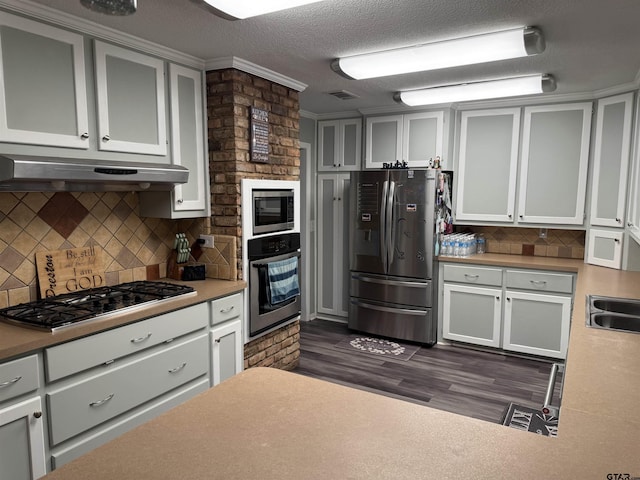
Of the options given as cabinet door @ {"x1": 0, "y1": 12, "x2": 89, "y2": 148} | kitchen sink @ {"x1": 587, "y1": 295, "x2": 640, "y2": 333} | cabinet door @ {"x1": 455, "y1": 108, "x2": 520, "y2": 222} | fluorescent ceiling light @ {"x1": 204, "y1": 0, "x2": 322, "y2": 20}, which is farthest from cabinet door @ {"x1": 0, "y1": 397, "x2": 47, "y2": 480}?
cabinet door @ {"x1": 455, "y1": 108, "x2": 520, "y2": 222}

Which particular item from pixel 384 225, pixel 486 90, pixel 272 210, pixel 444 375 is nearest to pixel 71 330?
pixel 272 210

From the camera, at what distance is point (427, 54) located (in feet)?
8.88

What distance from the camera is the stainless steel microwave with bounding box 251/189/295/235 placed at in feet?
10.8

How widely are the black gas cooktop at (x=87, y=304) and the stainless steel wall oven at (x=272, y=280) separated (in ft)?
1.82

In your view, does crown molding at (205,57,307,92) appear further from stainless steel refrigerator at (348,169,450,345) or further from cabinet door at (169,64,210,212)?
stainless steel refrigerator at (348,169,450,345)

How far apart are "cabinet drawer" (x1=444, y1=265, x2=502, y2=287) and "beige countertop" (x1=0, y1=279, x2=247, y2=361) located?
2.35m

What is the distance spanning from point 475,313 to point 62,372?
3.41 meters

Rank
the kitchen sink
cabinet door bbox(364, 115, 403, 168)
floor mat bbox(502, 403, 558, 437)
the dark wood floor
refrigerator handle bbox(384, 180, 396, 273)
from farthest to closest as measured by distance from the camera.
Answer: cabinet door bbox(364, 115, 403, 168), refrigerator handle bbox(384, 180, 396, 273), the dark wood floor, the kitchen sink, floor mat bbox(502, 403, 558, 437)

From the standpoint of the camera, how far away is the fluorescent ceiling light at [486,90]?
3396 mm

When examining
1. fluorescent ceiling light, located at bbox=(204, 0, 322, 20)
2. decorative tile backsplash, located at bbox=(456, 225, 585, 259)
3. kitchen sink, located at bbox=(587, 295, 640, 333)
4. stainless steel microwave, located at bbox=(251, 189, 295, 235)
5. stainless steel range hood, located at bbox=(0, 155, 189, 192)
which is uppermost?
fluorescent ceiling light, located at bbox=(204, 0, 322, 20)

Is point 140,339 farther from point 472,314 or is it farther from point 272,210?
point 472,314

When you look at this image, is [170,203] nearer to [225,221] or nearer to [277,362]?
[225,221]

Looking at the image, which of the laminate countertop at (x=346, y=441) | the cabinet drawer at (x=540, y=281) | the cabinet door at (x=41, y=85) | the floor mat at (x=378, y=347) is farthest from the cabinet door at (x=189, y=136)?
the cabinet drawer at (x=540, y=281)

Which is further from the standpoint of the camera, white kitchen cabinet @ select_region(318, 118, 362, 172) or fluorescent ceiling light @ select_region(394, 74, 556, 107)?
white kitchen cabinet @ select_region(318, 118, 362, 172)
